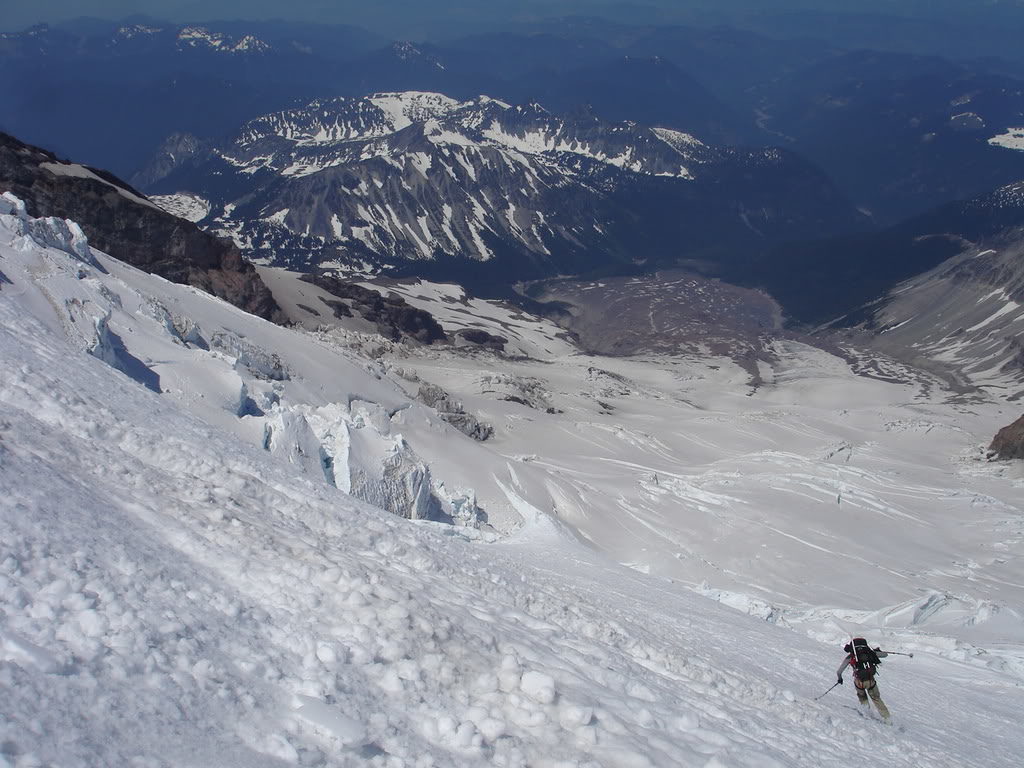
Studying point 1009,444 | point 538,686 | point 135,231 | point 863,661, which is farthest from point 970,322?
point 538,686

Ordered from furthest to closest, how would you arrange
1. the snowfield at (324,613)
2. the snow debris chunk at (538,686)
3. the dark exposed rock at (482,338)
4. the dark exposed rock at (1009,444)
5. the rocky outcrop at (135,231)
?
the dark exposed rock at (482,338), the rocky outcrop at (135,231), the dark exposed rock at (1009,444), the snow debris chunk at (538,686), the snowfield at (324,613)

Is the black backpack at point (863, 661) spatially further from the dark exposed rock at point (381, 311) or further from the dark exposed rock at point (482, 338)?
the dark exposed rock at point (482, 338)

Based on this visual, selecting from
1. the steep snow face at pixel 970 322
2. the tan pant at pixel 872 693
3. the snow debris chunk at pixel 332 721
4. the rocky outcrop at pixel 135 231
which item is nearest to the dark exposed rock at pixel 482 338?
the rocky outcrop at pixel 135 231

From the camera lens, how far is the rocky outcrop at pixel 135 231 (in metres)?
76.6

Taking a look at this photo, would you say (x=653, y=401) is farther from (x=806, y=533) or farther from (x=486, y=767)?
(x=486, y=767)

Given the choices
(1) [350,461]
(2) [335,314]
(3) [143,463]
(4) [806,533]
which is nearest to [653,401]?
(2) [335,314]

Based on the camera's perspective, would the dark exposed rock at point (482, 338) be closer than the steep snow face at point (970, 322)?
Yes

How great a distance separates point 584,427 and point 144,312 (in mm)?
37623

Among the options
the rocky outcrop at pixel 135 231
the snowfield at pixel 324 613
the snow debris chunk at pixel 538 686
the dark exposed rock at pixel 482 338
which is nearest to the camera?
the snowfield at pixel 324 613

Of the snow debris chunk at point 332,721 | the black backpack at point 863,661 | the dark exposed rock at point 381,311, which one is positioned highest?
the dark exposed rock at point 381,311

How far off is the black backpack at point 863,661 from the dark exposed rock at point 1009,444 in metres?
74.7

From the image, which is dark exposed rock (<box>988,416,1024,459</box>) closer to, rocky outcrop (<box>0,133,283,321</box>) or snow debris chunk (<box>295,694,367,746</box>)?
rocky outcrop (<box>0,133,283,321</box>)

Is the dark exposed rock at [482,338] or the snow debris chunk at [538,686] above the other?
the dark exposed rock at [482,338]

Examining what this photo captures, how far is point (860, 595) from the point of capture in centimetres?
3394
